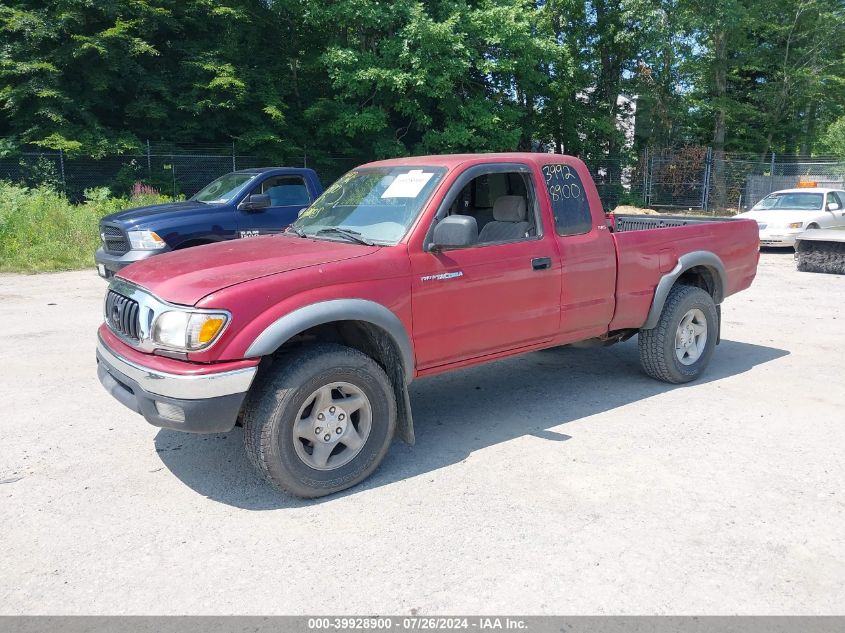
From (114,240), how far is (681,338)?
772 cm

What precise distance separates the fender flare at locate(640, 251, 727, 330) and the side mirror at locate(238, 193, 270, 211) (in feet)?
19.6

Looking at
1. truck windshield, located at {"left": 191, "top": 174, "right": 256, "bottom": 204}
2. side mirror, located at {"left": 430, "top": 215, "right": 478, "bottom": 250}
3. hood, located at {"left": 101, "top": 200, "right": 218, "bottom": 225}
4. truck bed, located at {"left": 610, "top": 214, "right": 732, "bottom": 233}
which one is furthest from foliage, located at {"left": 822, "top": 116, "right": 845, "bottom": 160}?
side mirror, located at {"left": 430, "top": 215, "right": 478, "bottom": 250}

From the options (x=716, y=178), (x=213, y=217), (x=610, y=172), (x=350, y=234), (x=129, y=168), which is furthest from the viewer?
(x=610, y=172)

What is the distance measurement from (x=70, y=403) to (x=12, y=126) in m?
20.0

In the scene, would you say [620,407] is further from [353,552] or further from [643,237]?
[353,552]

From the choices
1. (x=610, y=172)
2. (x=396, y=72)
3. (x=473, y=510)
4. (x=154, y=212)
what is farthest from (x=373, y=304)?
(x=610, y=172)

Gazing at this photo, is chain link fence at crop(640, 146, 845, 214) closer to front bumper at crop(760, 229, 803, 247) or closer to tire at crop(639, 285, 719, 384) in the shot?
front bumper at crop(760, 229, 803, 247)

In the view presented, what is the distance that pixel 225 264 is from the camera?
418 cm

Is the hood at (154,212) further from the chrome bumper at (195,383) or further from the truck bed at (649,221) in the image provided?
the chrome bumper at (195,383)

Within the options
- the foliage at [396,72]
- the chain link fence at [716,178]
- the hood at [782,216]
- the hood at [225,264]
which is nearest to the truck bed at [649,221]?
the hood at [225,264]

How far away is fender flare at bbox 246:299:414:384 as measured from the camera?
149 inches

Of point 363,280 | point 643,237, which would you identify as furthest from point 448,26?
point 363,280

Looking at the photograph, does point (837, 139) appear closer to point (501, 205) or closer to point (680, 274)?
point (680, 274)

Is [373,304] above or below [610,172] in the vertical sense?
below
